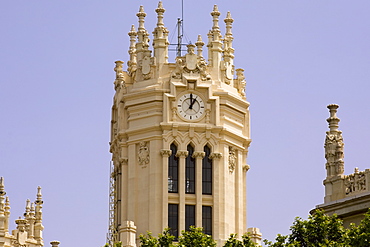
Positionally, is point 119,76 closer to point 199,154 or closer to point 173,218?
point 199,154

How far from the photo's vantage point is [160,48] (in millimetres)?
133750

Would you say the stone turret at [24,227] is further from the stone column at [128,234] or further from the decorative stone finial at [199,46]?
the decorative stone finial at [199,46]

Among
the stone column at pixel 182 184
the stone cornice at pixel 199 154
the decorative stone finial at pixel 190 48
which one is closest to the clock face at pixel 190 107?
the stone cornice at pixel 199 154

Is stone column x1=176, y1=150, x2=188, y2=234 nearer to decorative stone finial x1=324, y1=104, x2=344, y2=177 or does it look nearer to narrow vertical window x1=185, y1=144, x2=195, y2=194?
narrow vertical window x1=185, y1=144, x2=195, y2=194

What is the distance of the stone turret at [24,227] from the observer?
4259 inches

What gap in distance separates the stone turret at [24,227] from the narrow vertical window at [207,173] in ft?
61.6

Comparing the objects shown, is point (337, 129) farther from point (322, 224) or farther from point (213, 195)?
point (213, 195)

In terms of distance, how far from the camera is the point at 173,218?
129 m

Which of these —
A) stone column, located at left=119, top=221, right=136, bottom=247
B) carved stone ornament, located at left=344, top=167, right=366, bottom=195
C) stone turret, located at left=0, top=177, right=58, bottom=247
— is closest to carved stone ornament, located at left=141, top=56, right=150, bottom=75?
stone column, located at left=119, top=221, right=136, bottom=247

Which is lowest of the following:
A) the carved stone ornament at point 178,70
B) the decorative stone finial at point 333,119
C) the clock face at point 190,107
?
the decorative stone finial at point 333,119

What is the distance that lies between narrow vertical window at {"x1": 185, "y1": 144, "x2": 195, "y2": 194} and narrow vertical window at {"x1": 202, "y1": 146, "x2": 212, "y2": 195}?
795 millimetres

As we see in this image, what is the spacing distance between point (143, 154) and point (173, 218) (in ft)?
16.3

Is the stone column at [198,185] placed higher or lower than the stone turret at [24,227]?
higher

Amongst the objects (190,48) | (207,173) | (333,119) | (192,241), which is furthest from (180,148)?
(192,241)
